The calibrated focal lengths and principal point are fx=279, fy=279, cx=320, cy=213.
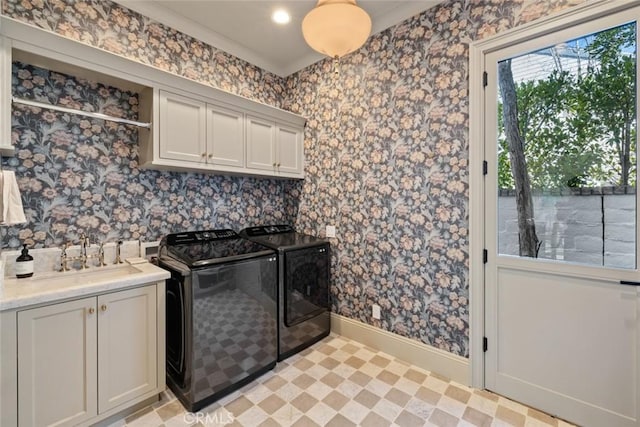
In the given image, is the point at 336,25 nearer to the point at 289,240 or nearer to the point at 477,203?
the point at 477,203

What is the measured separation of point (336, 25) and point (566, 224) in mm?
1835

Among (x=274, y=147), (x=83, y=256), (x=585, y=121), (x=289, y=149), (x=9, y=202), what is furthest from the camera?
(x=289, y=149)

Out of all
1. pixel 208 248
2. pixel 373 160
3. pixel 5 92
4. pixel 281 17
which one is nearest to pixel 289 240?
pixel 208 248

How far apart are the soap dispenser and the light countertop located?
31 millimetres

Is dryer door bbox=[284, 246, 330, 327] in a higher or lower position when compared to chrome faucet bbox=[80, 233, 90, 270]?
lower

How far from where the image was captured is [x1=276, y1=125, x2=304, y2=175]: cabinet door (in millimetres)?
2947

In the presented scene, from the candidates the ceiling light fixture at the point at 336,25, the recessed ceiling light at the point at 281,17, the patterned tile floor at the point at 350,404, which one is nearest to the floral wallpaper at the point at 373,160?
the patterned tile floor at the point at 350,404

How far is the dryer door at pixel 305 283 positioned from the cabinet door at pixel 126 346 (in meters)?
1.02

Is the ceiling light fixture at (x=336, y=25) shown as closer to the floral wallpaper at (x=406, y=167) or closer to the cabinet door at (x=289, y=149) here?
the floral wallpaper at (x=406, y=167)

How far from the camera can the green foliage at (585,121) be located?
1.56 m

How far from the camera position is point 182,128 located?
2209 mm

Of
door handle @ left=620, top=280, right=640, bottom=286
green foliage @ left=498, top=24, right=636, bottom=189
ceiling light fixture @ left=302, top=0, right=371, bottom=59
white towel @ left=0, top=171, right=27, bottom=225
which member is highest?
ceiling light fixture @ left=302, top=0, right=371, bottom=59

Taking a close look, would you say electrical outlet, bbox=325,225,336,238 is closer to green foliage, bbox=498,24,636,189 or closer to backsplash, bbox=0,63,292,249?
backsplash, bbox=0,63,292,249

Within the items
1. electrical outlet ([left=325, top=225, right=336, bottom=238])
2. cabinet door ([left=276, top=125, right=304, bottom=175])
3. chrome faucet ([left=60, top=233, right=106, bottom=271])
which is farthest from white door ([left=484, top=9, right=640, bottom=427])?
chrome faucet ([left=60, top=233, right=106, bottom=271])
